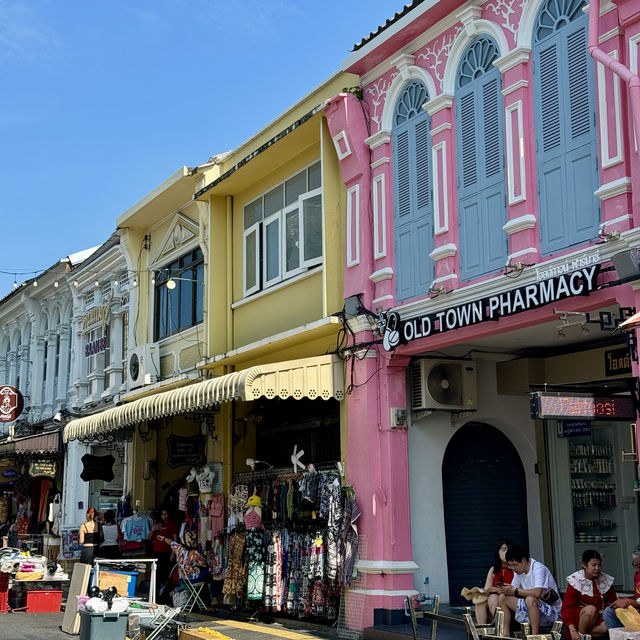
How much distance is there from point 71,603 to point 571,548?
687 cm

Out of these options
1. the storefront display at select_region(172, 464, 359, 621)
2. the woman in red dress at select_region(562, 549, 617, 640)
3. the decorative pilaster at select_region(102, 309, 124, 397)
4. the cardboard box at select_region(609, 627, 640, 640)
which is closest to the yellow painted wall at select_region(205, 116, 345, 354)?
the storefront display at select_region(172, 464, 359, 621)

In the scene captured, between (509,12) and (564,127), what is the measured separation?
5.73 ft

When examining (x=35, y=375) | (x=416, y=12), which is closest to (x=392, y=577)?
→ (x=416, y=12)

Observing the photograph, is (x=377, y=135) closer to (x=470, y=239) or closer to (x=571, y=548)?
(x=470, y=239)

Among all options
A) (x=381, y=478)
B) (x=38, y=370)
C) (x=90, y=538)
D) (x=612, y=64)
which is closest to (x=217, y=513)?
(x=381, y=478)

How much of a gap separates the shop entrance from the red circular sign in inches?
632

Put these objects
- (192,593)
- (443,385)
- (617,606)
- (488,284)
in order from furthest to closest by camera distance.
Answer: (192,593), (443,385), (488,284), (617,606)

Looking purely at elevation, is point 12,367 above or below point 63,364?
above

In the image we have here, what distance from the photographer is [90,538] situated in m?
18.2

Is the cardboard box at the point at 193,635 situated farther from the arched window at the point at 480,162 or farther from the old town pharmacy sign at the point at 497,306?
the arched window at the point at 480,162

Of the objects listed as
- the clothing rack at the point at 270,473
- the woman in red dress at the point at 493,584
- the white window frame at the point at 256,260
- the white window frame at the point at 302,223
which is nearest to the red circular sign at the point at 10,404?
the clothing rack at the point at 270,473

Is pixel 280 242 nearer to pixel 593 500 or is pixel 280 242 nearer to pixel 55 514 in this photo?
pixel 593 500

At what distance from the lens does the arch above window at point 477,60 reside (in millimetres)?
11234

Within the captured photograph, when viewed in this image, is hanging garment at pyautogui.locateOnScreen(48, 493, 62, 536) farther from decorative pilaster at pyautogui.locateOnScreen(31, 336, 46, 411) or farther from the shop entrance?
the shop entrance
